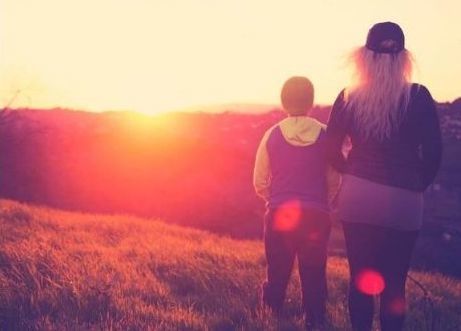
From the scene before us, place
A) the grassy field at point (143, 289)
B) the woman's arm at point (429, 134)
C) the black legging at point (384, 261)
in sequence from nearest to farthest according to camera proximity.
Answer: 1. the woman's arm at point (429, 134)
2. the black legging at point (384, 261)
3. the grassy field at point (143, 289)

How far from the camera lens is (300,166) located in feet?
13.3

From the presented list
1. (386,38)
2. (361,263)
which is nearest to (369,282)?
(361,263)

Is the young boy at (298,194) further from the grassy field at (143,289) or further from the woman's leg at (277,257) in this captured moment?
the grassy field at (143,289)

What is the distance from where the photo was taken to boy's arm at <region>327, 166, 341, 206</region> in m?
4.14

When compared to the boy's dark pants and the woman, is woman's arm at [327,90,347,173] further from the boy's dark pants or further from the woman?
the boy's dark pants

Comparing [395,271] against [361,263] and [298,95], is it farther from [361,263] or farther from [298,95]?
[298,95]

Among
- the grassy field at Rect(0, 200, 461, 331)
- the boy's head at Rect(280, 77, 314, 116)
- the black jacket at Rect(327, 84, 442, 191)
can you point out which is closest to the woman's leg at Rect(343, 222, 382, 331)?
the black jacket at Rect(327, 84, 442, 191)

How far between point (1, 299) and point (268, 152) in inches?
97.4

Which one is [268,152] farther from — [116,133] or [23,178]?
[116,133]

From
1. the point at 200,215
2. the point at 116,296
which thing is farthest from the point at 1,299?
the point at 200,215

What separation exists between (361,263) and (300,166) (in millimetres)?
818

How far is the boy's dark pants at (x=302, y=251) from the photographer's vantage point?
160 inches

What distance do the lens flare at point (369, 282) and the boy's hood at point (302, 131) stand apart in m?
0.99

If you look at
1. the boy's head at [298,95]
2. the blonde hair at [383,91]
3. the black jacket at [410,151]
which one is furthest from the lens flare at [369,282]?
the boy's head at [298,95]
